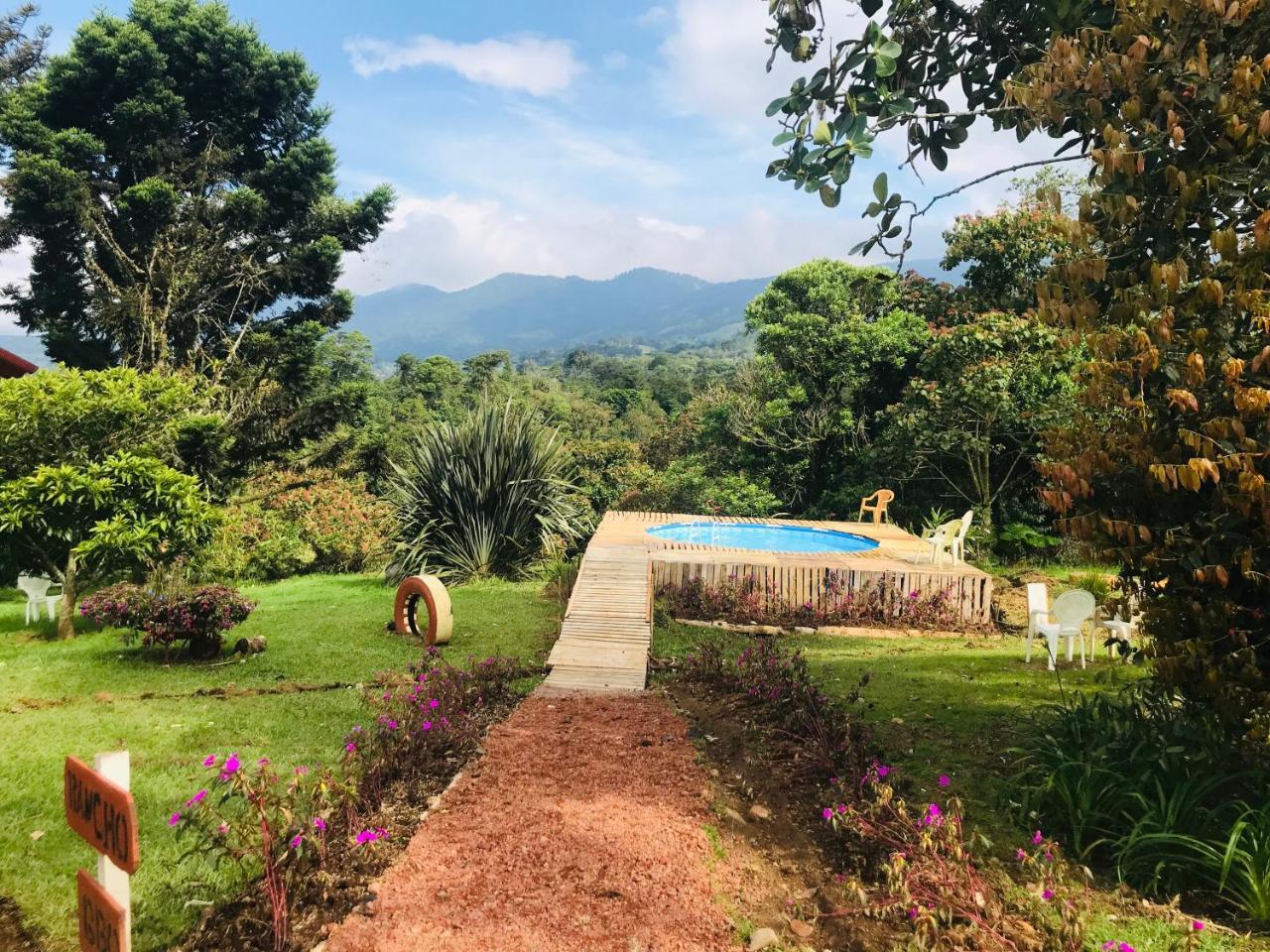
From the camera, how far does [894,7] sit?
3338 millimetres

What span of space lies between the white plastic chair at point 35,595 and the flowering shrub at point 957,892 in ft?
28.9

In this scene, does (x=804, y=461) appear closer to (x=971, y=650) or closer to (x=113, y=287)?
(x=971, y=650)

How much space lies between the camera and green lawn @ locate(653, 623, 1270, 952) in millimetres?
3122

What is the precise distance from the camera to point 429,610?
7.06 meters

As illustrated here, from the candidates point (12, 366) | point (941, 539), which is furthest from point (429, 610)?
point (12, 366)

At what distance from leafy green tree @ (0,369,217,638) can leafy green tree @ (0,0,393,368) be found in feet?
36.4

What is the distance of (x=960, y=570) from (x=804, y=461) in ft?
26.4

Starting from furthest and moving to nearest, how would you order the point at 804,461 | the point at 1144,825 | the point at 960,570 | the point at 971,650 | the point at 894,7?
the point at 804,461 → the point at 960,570 → the point at 971,650 → the point at 894,7 → the point at 1144,825

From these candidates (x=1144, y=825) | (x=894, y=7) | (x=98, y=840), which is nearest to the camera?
(x=98, y=840)

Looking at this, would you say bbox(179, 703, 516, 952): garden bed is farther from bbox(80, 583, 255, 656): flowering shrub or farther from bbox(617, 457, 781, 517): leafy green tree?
bbox(617, 457, 781, 517): leafy green tree

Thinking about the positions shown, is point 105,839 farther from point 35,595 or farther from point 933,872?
point 35,595

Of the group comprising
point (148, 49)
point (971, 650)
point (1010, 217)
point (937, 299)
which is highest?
point (148, 49)

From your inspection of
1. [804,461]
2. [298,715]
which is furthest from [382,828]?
[804,461]

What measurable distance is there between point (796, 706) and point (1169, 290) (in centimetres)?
292
